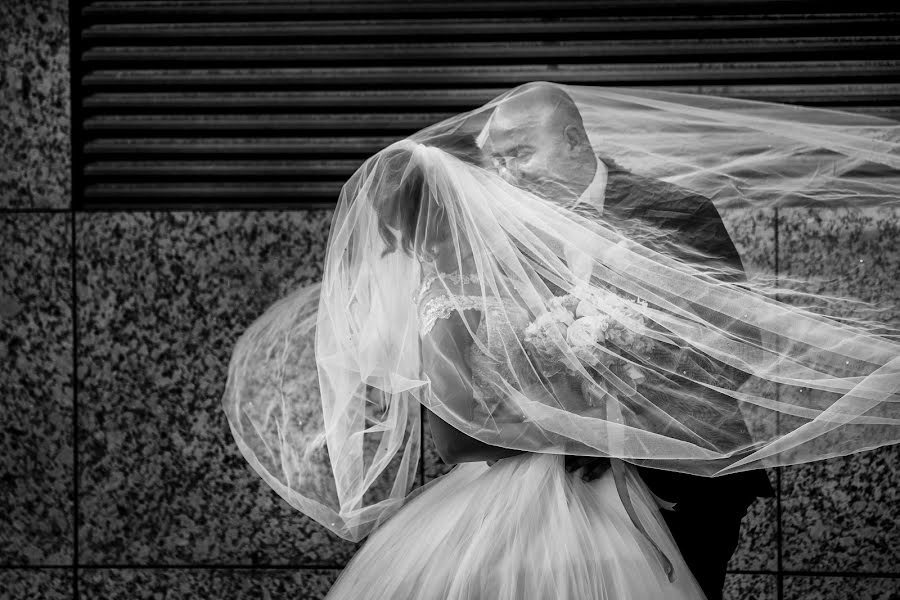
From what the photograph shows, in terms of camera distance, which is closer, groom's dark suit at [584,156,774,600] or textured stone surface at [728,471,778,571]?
groom's dark suit at [584,156,774,600]

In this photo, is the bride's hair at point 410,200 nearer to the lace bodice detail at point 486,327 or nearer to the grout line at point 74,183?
the lace bodice detail at point 486,327

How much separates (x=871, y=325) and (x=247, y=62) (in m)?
2.52

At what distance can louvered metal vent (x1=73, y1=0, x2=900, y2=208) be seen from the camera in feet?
10.9

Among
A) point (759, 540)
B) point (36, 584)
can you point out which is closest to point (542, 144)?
point (759, 540)

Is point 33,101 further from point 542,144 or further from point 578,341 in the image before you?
point 578,341

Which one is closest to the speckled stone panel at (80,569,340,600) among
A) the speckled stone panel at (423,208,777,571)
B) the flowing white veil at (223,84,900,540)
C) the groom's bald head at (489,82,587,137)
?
the speckled stone panel at (423,208,777,571)

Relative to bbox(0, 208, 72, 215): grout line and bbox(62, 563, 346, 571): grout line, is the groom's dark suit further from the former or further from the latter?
bbox(0, 208, 72, 215): grout line

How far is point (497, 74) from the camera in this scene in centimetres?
337

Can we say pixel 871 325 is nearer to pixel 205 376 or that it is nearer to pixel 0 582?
pixel 205 376

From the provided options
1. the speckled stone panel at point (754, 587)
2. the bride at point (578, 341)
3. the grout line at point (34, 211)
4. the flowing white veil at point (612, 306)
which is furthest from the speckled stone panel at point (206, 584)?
the speckled stone panel at point (754, 587)

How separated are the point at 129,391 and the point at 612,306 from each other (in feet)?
7.10

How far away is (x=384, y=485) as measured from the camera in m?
3.03

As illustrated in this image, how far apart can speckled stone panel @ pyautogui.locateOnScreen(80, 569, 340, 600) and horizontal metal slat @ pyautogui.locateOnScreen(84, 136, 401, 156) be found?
5.51 feet

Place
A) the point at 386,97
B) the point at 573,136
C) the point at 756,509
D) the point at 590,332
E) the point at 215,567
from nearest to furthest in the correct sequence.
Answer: the point at 590,332
the point at 573,136
the point at 756,509
the point at 215,567
the point at 386,97
